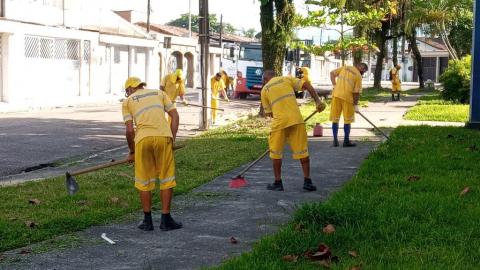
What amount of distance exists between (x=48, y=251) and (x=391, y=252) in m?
2.76

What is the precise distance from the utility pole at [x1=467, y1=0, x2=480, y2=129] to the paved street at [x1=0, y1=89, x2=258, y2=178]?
6.61 meters

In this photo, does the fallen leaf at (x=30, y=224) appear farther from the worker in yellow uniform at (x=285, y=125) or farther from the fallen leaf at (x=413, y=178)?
the fallen leaf at (x=413, y=178)

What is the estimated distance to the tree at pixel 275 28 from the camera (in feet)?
61.6

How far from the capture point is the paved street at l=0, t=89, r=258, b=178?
12320 mm

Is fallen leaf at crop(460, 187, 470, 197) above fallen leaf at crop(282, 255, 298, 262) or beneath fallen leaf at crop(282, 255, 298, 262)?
above

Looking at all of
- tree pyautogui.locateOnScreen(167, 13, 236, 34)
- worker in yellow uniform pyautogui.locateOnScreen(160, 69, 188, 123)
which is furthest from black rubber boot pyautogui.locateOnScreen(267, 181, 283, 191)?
tree pyautogui.locateOnScreen(167, 13, 236, 34)

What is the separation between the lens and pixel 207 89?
18.1m

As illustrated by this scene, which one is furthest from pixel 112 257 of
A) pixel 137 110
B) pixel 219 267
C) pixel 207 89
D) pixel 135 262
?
pixel 207 89

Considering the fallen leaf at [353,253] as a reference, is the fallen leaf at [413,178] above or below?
above

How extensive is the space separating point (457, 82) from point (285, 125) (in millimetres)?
17383

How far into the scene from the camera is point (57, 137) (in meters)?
15.6

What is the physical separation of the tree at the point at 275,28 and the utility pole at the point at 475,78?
545cm

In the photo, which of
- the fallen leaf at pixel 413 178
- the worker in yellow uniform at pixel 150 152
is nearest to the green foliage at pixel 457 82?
the fallen leaf at pixel 413 178

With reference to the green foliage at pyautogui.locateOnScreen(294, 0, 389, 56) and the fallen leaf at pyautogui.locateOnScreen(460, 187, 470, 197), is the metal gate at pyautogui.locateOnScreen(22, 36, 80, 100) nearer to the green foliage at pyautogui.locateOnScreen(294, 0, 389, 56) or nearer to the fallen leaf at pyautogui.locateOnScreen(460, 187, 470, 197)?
the green foliage at pyautogui.locateOnScreen(294, 0, 389, 56)
